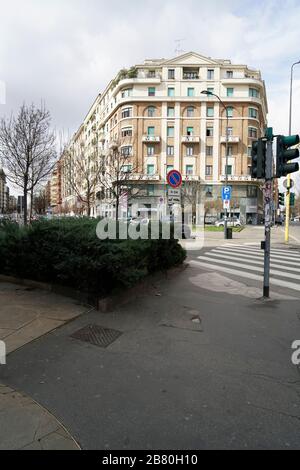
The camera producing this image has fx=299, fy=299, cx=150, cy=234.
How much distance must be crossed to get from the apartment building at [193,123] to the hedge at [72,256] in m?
44.2

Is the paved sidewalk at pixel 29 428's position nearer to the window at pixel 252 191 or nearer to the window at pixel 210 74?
the window at pixel 252 191

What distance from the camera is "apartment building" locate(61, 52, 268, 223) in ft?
167

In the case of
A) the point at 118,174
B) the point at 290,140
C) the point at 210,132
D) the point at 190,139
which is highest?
the point at 210,132

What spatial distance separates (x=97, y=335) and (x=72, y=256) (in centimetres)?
167

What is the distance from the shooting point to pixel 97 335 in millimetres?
4305

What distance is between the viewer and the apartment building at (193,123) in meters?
51.0

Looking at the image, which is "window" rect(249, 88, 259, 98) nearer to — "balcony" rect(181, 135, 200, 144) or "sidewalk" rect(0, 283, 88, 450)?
"balcony" rect(181, 135, 200, 144)

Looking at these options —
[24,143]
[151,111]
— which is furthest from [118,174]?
[151,111]

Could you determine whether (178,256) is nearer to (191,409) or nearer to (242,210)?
(191,409)

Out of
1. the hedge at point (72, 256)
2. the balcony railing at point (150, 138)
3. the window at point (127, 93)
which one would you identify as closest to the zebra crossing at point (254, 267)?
the hedge at point (72, 256)

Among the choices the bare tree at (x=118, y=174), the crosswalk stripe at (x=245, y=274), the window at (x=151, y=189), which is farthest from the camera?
the window at (x=151, y=189)

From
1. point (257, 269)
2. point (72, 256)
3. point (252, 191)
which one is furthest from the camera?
point (252, 191)

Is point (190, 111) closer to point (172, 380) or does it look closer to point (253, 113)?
point (253, 113)

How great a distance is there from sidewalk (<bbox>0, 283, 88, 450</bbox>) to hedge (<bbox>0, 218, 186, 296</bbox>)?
425 millimetres
